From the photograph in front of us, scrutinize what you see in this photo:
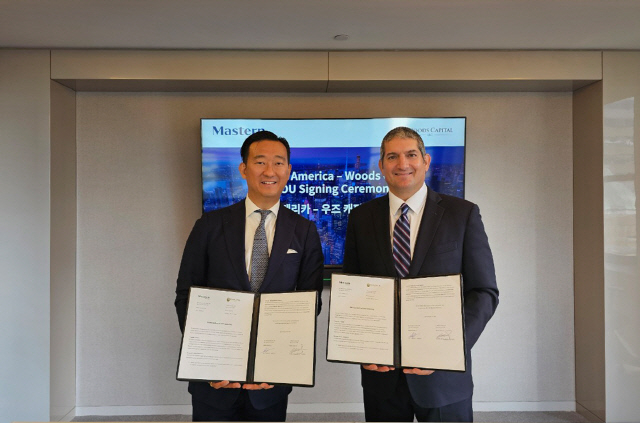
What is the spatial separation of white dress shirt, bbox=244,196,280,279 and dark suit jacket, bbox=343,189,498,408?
1.38 feet

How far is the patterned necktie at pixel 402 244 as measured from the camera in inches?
93.4

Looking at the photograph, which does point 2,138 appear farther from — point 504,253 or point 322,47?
point 504,253

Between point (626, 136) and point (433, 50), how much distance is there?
1.47 meters

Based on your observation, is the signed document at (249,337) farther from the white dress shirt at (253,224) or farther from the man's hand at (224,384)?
the white dress shirt at (253,224)

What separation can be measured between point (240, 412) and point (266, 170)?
3.44 ft

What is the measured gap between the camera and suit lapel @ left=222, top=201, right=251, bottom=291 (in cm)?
244

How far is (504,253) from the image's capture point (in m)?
4.41

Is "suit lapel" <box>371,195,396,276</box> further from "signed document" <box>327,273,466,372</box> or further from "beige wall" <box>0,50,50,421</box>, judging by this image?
"beige wall" <box>0,50,50,421</box>

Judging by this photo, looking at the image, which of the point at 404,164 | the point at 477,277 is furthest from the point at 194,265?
the point at 477,277

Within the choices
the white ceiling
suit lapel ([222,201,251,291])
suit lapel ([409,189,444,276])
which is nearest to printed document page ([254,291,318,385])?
suit lapel ([222,201,251,291])

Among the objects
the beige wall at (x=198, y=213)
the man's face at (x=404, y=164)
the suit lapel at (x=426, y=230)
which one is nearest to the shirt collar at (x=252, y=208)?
the man's face at (x=404, y=164)

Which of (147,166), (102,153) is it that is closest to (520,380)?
(147,166)

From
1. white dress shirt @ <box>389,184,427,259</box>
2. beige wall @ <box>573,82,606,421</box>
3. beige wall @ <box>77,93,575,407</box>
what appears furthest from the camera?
beige wall @ <box>77,93,575,407</box>

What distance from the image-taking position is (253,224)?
8.52ft
